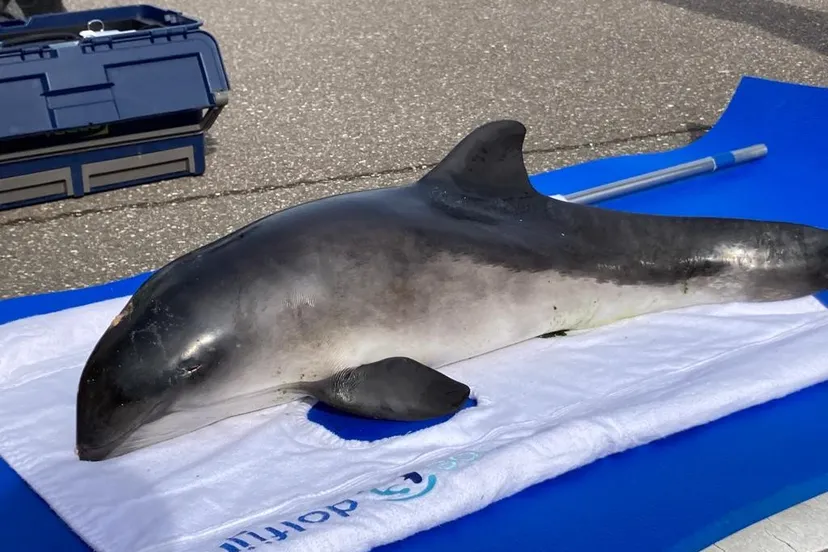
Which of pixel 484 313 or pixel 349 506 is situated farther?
pixel 484 313

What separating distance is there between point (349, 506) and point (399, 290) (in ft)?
1.90

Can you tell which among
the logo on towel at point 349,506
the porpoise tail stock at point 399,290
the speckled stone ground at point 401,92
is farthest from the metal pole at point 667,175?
the logo on towel at point 349,506

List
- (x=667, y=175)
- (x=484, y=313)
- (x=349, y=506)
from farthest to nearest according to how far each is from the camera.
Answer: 1. (x=667, y=175)
2. (x=484, y=313)
3. (x=349, y=506)

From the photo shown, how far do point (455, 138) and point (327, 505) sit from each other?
3.34 meters

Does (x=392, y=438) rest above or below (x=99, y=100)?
below

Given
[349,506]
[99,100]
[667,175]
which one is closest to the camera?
[349,506]

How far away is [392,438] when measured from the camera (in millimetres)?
2361

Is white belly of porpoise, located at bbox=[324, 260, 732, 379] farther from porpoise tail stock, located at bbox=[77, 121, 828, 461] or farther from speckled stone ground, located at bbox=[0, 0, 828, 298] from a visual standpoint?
speckled stone ground, located at bbox=[0, 0, 828, 298]

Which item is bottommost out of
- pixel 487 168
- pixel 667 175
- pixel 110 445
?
pixel 110 445

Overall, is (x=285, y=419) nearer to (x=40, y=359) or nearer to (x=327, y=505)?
(x=327, y=505)

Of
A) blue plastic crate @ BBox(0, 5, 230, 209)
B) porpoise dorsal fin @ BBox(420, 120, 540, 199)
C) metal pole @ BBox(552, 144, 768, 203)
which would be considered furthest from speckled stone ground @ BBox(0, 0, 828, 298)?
porpoise dorsal fin @ BBox(420, 120, 540, 199)

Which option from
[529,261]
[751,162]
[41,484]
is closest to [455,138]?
[751,162]

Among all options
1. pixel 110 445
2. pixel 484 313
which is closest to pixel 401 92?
pixel 484 313

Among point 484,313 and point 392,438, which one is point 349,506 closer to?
point 392,438
